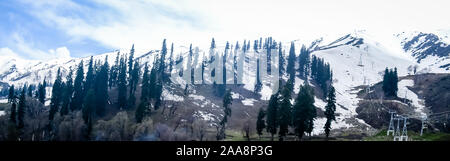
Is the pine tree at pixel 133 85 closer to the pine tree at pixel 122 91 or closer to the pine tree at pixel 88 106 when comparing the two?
the pine tree at pixel 122 91

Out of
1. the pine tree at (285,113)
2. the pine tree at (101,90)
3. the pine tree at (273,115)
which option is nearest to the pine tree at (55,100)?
the pine tree at (101,90)

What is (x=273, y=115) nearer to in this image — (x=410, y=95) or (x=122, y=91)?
(x=122, y=91)

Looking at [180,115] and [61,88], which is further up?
[61,88]

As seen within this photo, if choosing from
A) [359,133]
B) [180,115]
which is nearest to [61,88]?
[180,115]

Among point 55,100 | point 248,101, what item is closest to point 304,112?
point 248,101

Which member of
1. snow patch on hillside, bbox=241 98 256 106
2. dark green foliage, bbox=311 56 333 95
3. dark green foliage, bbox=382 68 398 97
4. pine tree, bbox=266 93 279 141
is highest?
dark green foliage, bbox=311 56 333 95

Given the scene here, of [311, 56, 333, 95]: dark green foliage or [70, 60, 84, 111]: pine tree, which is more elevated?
[311, 56, 333, 95]: dark green foliage

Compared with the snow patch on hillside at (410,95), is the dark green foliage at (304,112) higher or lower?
lower

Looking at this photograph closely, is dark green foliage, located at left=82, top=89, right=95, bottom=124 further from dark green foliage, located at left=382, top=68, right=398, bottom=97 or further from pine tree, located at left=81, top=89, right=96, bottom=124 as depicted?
dark green foliage, located at left=382, top=68, right=398, bottom=97

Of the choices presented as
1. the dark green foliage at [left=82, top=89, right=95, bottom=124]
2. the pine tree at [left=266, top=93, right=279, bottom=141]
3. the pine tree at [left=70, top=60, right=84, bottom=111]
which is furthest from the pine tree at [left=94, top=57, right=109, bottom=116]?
the pine tree at [left=266, top=93, right=279, bottom=141]
